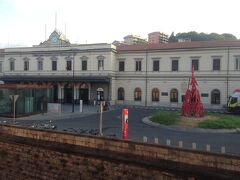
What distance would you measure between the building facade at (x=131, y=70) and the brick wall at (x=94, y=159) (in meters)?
24.0

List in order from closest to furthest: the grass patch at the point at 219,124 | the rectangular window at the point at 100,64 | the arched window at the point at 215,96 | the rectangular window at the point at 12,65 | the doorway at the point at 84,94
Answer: the grass patch at the point at 219,124
the arched window at the point at 215,96
the rectangular window at the point at 100,64
the doorway at the point at 84,94
the rectangular window at the point at 12,65

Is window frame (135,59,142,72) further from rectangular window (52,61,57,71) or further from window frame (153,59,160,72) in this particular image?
rectangular window (52,61,57,71)

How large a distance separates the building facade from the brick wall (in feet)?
78.7

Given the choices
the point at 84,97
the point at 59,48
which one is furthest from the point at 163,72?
the point at 59,48

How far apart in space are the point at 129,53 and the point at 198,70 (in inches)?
440

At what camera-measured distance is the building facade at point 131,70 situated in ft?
145

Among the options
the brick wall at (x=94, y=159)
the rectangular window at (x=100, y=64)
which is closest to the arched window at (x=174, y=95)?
the rectangular window at (x=100, y=64)

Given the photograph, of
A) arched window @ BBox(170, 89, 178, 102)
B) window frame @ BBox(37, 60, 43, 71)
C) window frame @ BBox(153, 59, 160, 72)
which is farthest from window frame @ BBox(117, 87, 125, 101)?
window frame @ BBox(37, 60, 43, 71)

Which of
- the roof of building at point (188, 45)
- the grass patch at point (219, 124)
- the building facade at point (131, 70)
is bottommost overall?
the grass patch at point (219, 124)

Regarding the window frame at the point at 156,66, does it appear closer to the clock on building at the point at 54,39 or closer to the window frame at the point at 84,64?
the window frame at the point at 84,64

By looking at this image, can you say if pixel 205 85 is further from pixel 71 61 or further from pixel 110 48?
pixel 71 61

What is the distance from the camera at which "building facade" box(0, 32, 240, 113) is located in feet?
145

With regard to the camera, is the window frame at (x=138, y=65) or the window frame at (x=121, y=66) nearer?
the window frame at (x=138, y=65)

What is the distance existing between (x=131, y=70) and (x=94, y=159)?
3594 centimetres
